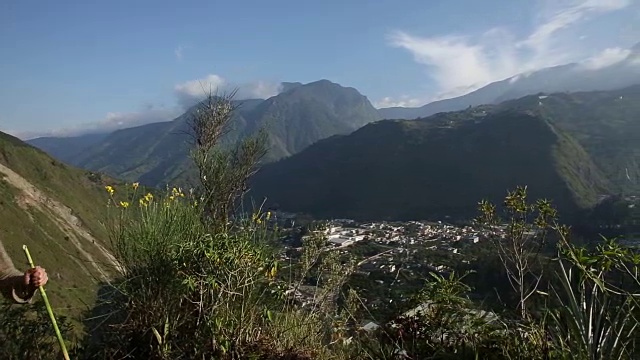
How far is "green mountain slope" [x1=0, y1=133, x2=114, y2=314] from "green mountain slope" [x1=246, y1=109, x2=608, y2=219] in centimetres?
3485

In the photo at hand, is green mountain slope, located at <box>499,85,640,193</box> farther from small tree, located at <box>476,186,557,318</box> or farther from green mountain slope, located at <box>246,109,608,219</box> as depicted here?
small tree, located at <box>476,186,557,318</box>

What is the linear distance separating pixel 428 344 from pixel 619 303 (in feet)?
2.32

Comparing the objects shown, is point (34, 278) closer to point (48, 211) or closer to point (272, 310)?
point (272, 310)

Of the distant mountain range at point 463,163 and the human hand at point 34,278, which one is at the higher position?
the human hand at point 34,278

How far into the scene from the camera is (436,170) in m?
104

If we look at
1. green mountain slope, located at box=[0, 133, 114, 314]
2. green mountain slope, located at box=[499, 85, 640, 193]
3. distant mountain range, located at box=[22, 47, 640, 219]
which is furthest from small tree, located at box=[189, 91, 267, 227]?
green mountain slope, located at box=[499, 85, 640, 193]

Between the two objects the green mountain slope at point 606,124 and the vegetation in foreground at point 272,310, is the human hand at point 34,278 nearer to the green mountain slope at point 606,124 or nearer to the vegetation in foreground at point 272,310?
the vegetation in foreground at point 272,310

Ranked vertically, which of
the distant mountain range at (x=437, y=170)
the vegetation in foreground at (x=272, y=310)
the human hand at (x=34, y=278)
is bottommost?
the distant mountain range at (x=437, y=170)

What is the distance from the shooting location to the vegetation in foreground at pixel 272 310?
1743 millimetres

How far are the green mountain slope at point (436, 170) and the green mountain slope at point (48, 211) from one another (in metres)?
34.8

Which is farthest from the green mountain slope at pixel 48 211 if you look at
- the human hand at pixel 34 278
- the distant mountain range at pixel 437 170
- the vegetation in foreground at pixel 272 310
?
the distant mountain range at pixel 437 170

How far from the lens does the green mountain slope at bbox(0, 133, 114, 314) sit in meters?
33.4

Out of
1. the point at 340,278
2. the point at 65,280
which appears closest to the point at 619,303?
the point at 340,278

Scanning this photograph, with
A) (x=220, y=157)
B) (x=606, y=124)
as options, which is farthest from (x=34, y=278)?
(x=606, y=124)
